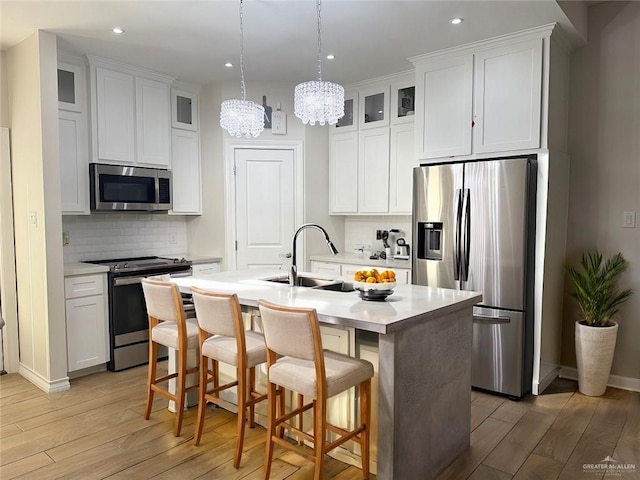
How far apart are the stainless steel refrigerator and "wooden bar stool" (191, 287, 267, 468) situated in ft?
5.96

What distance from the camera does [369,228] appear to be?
5.32m

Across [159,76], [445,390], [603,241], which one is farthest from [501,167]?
[159,76]

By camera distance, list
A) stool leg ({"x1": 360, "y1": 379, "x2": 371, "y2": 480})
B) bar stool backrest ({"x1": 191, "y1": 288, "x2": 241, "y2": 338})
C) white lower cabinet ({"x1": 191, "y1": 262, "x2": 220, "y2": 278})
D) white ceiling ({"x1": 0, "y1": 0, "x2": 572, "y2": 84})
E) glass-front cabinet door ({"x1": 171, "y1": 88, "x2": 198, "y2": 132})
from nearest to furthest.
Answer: stool leg ({"x1": 360, "y1": 379, "x2": 371, "y2": 480})
bar stool backrest ({"x1": 191, "y1": 288, "x2": 241, "y2": 338})
white ceiling ({"x1": 0, "y1": 0, "x2": 572, "y2": 84})
white lower cabinet ({"x1": 191, "y1": 262, "x2": 220, "y2": 278})
glass-front cabinet door ({"x1": 171, "y1": 88, "x2": 198, "y2": 132})

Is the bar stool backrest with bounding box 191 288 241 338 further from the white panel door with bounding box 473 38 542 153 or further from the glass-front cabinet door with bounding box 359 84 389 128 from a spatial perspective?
the glass-front cabinet door with bounding box 359 84 389 128

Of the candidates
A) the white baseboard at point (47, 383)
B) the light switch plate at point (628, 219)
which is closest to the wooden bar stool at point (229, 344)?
the white baseboard at point (47, 383)

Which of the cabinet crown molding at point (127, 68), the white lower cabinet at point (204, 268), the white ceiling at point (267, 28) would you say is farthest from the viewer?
the white lower cabinet at point (204, 268)

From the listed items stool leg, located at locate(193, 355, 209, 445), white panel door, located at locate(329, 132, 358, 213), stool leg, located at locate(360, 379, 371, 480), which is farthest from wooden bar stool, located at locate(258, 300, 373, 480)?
white panel door, located at locate(329, 132, 358, 213)

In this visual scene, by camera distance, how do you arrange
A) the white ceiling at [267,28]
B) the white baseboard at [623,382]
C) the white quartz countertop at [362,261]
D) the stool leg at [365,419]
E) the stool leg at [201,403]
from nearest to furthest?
1. the stool leg at [365,419]
2. the stool leg at [201,403]
3. the white ceiling at [267,28]
4. the white baseboard at [623,382]
5. the white quartz countertop at [362,261]

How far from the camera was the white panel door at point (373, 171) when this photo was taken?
4.77 meters

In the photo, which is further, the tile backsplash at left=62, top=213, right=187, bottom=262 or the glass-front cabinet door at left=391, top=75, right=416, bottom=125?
the glass-front cabinet door at left=391, top=75, right=416, bottom=125

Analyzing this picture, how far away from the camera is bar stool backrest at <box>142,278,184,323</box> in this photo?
2.78 m

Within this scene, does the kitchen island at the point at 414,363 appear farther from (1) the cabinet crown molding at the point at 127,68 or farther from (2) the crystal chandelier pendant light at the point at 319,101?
(1) the cabinet crown molding at the point at 127,68

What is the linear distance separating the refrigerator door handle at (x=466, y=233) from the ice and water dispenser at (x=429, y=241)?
0.74 feet

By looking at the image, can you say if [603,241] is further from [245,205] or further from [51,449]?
[51,449]
